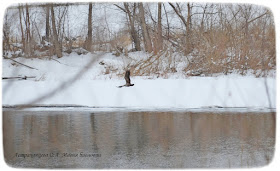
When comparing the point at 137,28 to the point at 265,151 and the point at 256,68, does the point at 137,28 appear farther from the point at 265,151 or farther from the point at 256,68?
the point at 265,151

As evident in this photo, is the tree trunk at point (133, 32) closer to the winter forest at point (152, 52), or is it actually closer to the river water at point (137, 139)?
the winter forest at point (152, 52)

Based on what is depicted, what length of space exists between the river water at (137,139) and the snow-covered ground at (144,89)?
19cm

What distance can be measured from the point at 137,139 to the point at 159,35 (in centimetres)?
173

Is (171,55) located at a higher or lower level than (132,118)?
higher

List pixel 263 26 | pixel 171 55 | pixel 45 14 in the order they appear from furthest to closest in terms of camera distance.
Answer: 1. pixel 171 55
2. pixel 263 26
3. pixel 45 14

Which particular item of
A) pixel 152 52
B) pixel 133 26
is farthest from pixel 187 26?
pixel 133 26

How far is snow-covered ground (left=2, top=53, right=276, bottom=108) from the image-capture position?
206 inches

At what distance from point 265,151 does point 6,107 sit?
3415mm

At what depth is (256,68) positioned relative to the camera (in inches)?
212

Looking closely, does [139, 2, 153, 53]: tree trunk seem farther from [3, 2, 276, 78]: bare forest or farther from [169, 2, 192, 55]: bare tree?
[169, 2, 192, 55]: bare tree

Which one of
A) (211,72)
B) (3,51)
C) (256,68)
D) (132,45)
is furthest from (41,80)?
(256,68)

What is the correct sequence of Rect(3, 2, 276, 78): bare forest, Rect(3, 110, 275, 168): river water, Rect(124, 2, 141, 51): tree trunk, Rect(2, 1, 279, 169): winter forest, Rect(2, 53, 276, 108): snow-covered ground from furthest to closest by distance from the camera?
1. Rect(124, 2, 141, 51): tree trunk
2. Rect(2, 53, 276, 108): snow-covered ground
3. Rect(3, 2, 276, 78): bare forest
4. Rect(2, 1, 279, 169): winter forest
5. Rect(3, 110, 275, 168): river water

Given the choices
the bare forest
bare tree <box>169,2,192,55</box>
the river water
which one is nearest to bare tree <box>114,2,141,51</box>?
the bare forest

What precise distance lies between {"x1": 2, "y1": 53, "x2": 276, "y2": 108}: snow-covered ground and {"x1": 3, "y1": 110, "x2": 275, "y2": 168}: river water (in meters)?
0.19
